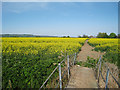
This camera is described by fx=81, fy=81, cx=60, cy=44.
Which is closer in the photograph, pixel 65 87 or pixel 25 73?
pixel 65 87

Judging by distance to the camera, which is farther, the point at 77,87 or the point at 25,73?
the point at 25,73

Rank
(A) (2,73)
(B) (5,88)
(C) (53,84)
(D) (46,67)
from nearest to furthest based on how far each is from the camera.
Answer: (B) (5,88) < (C) (53,84) < (A) (2,73) < (D) (46,67)

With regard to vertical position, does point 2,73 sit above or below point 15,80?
above

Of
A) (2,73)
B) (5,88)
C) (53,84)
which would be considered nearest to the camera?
(5,88)

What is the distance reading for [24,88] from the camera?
3.20m

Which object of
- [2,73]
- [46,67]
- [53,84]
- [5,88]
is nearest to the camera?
[5,88]

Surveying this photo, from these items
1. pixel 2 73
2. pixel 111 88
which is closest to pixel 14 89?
pixel 2 73

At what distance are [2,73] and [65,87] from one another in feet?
9.19

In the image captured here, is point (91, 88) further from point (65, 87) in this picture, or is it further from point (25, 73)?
point (25, 73)

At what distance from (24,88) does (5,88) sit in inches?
27.6

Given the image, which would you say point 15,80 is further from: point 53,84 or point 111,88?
point 111,88

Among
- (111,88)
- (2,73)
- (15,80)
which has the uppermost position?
(2,73)

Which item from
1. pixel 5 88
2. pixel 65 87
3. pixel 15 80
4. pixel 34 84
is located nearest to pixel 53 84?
pixel 65 87

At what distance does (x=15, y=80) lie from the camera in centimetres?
342
